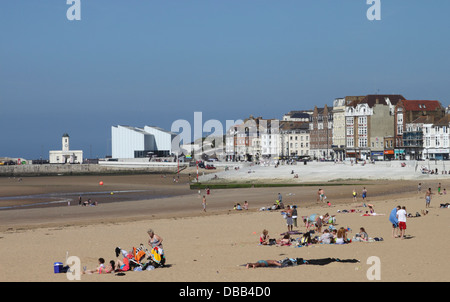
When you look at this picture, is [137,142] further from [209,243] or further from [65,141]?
[209,243]

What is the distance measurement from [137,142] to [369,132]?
64152 mm

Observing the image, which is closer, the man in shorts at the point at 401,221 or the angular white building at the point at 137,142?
the man in shorts at the point at 401,221

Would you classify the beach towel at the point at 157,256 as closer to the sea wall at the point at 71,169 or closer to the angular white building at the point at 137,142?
the sea wall at the point at 71,169

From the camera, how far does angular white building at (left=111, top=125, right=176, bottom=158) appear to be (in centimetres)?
14925

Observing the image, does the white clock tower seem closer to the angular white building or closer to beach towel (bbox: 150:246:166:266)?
the angular white building

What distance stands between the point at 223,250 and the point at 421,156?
3104 inches

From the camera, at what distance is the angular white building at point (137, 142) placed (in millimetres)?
149250

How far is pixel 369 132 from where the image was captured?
342 feet

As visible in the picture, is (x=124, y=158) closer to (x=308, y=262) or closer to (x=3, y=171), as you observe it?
(x=3, y=171)

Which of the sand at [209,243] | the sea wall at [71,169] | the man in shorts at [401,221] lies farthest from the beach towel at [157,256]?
the sea wall at [71,169]

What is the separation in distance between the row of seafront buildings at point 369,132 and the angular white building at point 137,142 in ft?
73.4

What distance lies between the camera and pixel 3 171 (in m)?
131

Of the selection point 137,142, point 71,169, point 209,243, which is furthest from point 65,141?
point 209,243

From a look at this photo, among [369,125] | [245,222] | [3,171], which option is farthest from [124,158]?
[245,222]
